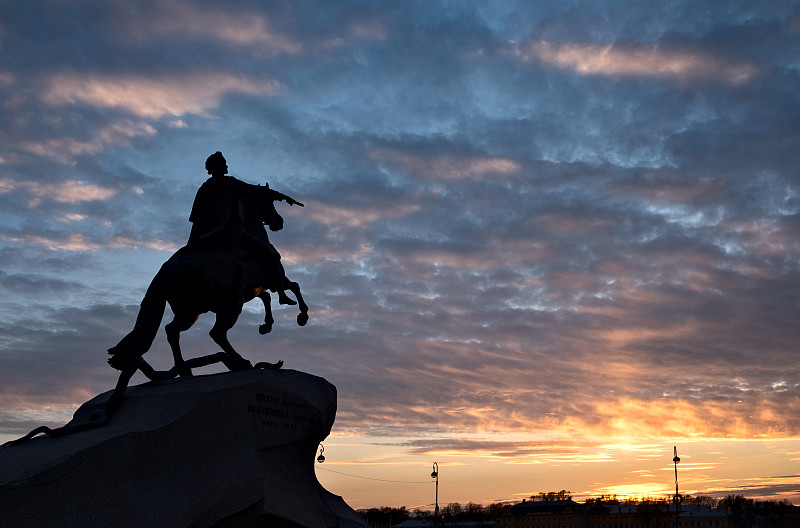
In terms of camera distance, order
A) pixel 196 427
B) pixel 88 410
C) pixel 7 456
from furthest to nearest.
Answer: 1. pixel 88 410
2. pixel 196 427
3. pixel 7 456

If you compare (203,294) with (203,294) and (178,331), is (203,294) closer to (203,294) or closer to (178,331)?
(203,294)

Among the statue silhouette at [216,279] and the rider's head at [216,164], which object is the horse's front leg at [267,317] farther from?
the rider's head at [216,164]

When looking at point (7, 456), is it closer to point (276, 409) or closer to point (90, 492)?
point (90, 492)

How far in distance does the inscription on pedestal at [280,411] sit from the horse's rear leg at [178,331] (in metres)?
1.89

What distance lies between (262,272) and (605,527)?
141m

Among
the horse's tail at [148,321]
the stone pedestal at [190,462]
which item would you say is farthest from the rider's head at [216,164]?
the stone pedestal at [190,462]

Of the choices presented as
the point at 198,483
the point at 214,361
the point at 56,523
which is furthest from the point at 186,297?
the point at 56,523

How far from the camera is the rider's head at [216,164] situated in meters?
14.3

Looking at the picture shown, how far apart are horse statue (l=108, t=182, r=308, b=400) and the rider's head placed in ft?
2.51

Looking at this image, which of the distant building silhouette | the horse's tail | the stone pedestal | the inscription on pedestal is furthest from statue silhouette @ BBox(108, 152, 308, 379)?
the distant building silhouette

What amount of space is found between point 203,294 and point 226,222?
1.22m

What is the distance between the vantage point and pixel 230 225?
13.4 meters

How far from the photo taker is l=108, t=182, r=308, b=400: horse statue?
12180 mm

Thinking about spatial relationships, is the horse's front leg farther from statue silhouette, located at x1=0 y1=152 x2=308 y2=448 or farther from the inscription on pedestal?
the inscription on pedestal
